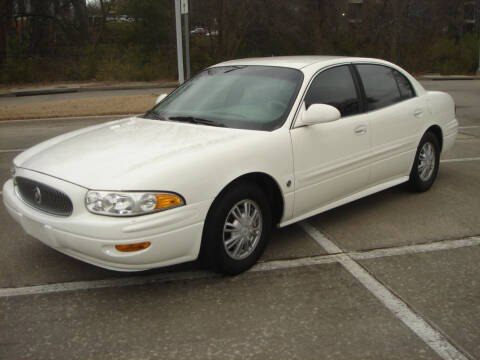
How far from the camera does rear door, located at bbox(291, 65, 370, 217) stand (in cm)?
428

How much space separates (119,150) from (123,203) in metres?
0.64

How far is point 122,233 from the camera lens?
3.24 m

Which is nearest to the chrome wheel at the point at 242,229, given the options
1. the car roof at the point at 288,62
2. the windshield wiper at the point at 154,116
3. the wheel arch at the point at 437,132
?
the windshield wiper at the point at 154,116

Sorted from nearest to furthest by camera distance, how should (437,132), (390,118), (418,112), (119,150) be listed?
(119,150) → (390,118) → (418,112) → (437,132)

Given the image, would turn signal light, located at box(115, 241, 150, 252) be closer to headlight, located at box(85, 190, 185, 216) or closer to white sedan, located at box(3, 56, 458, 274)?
white sedan, located at box(3, 56, 458, 274)

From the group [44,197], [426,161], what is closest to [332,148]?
[426,161]

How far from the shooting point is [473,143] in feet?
29.5

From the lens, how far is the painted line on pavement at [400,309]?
2949 millimetres

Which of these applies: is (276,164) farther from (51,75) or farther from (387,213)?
(51,75)

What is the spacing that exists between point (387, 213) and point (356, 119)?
1.08 meters

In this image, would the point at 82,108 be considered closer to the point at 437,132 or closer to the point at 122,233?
the point at 437,132

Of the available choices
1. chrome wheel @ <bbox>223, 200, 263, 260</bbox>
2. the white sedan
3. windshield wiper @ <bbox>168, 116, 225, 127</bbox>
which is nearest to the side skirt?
the white sedan

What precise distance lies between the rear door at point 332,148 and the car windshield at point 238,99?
0.20 m

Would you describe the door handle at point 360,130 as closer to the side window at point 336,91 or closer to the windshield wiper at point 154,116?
the side window at point 336,91
